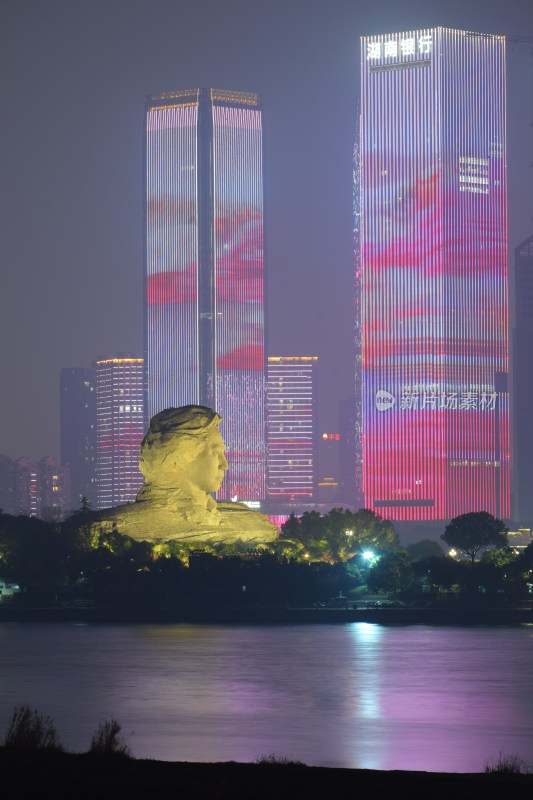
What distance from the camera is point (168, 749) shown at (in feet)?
277

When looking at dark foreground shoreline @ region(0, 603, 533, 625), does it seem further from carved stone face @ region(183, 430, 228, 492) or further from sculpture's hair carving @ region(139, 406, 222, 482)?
sculpture's hair carving @ region(139, 406, 222, 482)

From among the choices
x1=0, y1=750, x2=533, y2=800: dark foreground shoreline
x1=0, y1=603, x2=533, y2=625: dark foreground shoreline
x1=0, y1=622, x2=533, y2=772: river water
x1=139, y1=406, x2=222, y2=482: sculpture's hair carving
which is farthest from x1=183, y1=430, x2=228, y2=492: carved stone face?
x1=0, y1=750, x2=533, y2=800: dark foreground shoreline

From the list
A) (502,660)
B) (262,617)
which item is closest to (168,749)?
(502,660)

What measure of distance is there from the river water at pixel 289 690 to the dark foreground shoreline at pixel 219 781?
2151 cm

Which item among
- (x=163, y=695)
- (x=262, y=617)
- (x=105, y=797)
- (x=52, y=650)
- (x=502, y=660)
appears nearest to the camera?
(x=105, y=797)

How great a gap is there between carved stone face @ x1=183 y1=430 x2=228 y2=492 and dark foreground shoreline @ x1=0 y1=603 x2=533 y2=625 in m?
14.6

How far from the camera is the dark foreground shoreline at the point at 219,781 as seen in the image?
52281 millimetres

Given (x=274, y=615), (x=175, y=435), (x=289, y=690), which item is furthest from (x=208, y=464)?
(x=289, y=690)

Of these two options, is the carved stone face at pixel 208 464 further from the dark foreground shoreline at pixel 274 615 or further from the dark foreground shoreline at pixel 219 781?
the dark foreground shoreline at pixel 219 781

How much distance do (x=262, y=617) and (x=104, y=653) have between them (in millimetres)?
48631

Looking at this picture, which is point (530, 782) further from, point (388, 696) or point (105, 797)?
point (388, 696)

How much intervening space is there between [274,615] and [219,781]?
141m

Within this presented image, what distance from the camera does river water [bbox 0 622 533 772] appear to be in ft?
285

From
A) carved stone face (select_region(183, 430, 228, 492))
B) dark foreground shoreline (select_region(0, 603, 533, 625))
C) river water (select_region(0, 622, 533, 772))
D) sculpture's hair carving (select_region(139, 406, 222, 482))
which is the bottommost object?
dark foreground shoreline (select_region(0, 603, 533, 625))
